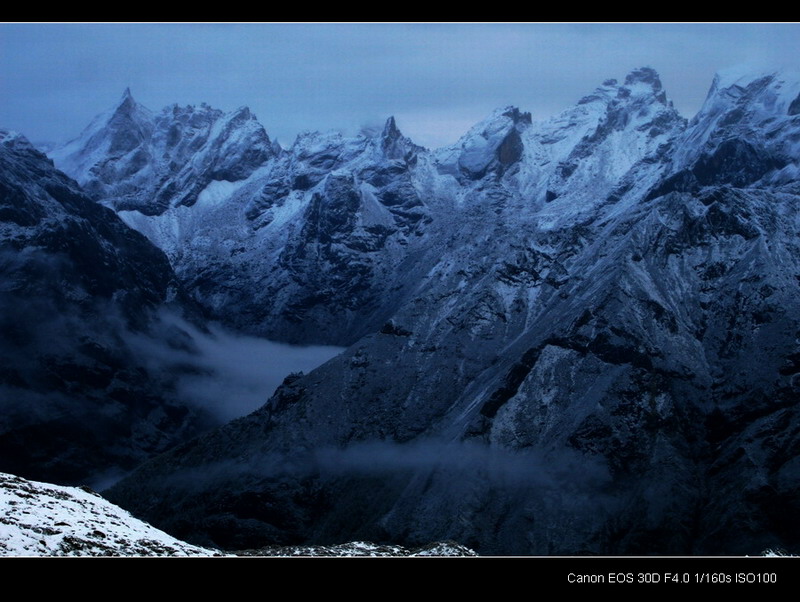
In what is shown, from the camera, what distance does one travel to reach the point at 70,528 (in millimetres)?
69438

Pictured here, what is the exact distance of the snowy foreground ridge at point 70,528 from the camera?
63938 mm

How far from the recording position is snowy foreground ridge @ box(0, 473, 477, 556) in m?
63.9

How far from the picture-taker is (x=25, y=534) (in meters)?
64.4

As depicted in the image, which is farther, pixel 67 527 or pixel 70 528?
pixel 70 528
